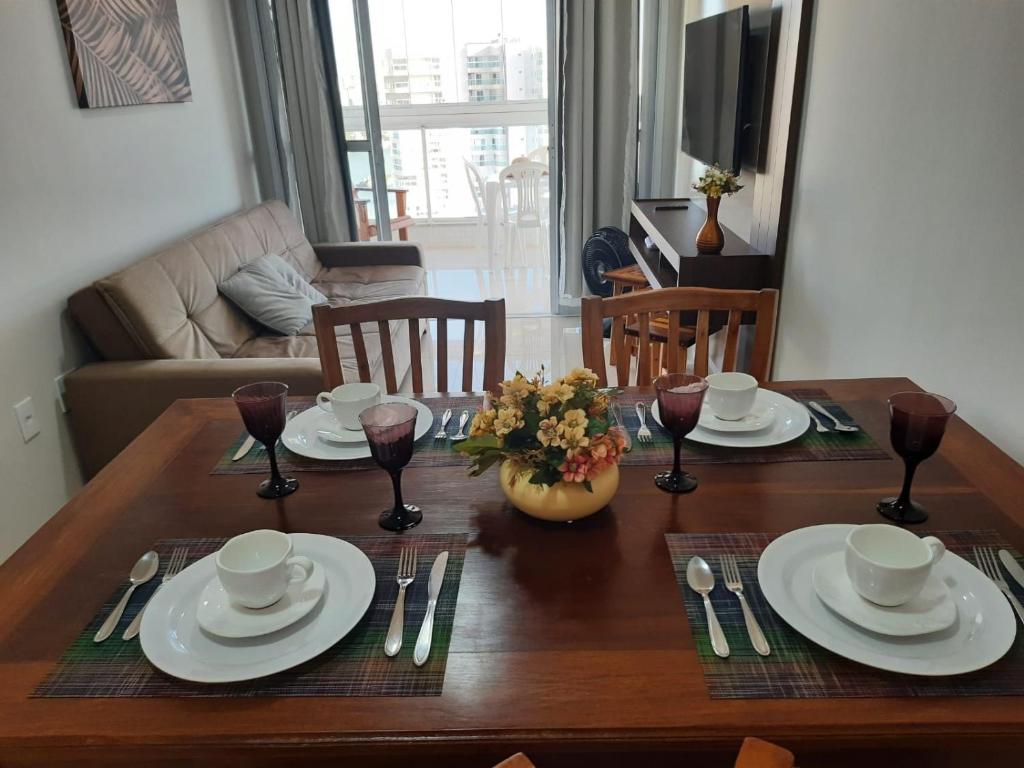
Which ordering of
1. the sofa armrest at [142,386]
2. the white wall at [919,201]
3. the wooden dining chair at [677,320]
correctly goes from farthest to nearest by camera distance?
the sofa armrest at [142,386] < the wooden dining chair at [677,320] < the white wall at [919,201]

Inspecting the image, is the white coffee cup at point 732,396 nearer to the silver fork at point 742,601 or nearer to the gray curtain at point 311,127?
the silver fork at point 742,601

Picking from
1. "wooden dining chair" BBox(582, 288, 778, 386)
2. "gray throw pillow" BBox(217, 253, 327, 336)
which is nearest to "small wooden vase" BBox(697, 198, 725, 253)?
"wooden dining chair" BBox(582, 288, 778, 386)

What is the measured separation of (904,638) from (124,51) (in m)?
3.22

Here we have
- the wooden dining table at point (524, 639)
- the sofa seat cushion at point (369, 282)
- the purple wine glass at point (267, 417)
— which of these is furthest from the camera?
the sofa seat cushion at point (369, 282)

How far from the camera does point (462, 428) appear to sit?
4.52ft

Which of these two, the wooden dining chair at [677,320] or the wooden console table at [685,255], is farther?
the wooden console table at [685,255]

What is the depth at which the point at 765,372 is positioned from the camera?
5.45 ft

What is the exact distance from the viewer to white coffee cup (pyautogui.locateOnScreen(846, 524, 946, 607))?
→ 80 centimetres

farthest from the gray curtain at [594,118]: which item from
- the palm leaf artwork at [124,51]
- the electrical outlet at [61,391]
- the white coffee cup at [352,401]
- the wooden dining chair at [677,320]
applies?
the white coffee cup at [352,401]

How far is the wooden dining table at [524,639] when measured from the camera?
0.73 m

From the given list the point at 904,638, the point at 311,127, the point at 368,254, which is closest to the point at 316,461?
the point at 904,638

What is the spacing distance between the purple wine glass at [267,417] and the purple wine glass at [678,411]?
2.00ft

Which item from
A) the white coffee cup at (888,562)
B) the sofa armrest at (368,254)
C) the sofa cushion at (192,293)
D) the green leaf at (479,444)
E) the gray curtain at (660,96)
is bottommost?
the sofa armrest at (368,254)

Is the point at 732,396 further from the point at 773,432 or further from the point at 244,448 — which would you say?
the point at 244,448
